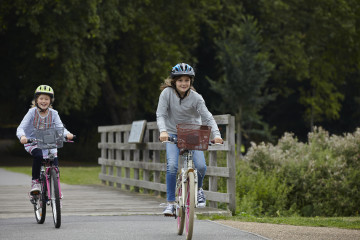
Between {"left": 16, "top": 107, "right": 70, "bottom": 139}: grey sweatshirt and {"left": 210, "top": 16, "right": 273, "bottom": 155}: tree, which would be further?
{"left": 210, "top": 16, "right": 273, "bottom": 155}: tree

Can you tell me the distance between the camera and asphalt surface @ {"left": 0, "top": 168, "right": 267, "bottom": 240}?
7227mm

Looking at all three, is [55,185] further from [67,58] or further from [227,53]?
[227,53]

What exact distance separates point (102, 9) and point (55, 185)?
17.7m

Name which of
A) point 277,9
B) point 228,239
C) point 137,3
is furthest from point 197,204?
point 277,9

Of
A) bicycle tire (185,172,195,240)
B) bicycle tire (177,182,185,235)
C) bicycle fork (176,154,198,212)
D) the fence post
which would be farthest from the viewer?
the fence post

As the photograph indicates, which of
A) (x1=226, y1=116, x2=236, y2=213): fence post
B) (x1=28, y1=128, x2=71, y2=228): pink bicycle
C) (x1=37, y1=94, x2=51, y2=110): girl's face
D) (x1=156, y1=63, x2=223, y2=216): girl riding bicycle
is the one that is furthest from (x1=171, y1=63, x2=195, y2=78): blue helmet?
(x1=226, y1=116, x2=236, y2=213): fence post

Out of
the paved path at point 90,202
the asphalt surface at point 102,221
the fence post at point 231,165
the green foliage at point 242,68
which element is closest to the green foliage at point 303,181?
the fence post at point 231,165

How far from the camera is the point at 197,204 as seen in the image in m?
7.10

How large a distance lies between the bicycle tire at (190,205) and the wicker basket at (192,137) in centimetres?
35

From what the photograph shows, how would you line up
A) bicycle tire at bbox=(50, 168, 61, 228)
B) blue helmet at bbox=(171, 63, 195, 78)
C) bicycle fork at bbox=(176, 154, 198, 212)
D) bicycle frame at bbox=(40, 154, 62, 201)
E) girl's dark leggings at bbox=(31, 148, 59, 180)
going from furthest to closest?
girl's dark leggings at bbox=(31, 148, 59, 180), bicycle frame at bbox=(40, 154, 62, 201), bicycle tire at bbox=(50, 168, 61, 228), blue helmet at bbox=(171, 63, 195, 78), bicycle fork at bbox=(176, 154, 198, 212)

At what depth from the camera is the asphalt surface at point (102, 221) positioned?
23.7 ft

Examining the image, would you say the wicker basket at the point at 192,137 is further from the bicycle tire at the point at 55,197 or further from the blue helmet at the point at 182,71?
the bicycle tire at the point at 55,197

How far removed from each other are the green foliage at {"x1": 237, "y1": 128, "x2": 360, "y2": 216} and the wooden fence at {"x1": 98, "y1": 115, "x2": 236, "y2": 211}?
0.75 m

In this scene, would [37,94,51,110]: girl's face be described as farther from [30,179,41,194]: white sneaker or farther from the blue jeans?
the blue jeans
